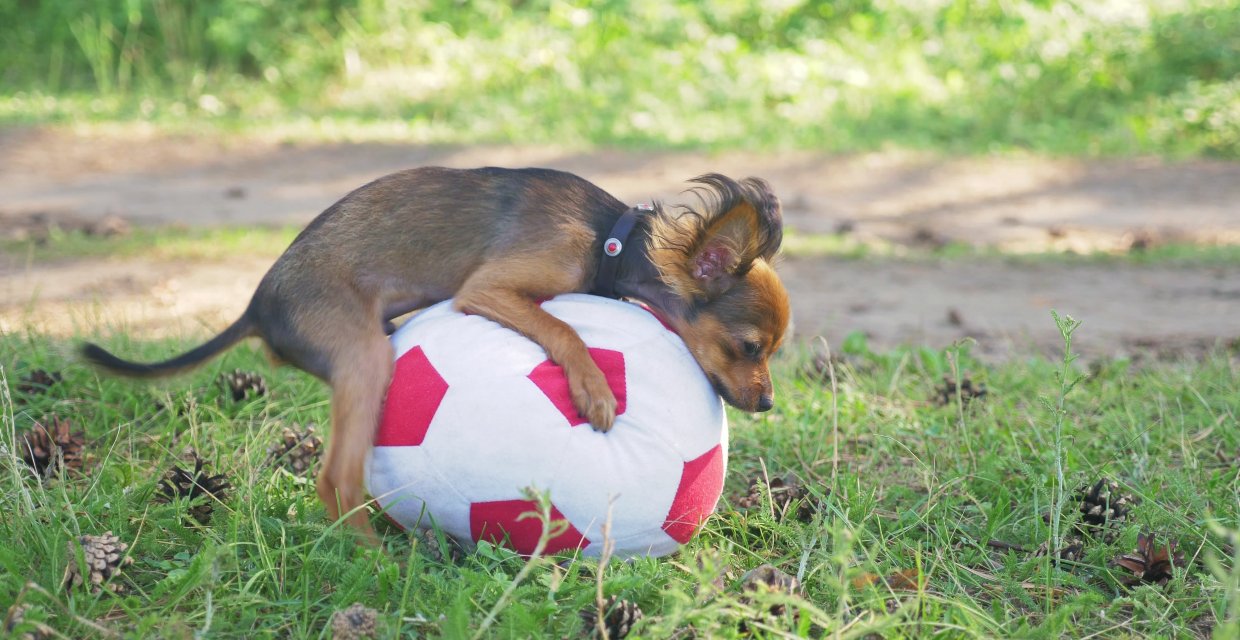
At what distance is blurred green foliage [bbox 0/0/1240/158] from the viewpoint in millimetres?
13219

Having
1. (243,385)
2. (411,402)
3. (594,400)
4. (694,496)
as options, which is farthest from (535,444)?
(243,385)

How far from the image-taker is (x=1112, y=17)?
48.9 ft

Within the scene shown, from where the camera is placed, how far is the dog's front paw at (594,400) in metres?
3.31

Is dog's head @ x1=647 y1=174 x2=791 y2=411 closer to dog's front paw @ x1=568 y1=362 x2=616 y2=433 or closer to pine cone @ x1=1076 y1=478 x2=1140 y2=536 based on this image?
dog's front paw @ x1=568 y1=362 x2=616 y2=433

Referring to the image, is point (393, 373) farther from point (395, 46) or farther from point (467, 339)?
point (395, 46)

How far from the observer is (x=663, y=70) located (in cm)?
1473

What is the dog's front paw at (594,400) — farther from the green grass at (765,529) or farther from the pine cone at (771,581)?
the pine cone at (771,581)

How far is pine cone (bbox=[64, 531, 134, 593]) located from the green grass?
4cm

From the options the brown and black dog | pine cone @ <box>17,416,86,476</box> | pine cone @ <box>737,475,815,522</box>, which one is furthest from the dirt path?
pine cone @ <box>737,475,815,522</box>

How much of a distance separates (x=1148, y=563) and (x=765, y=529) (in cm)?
114

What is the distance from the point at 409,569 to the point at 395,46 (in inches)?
538

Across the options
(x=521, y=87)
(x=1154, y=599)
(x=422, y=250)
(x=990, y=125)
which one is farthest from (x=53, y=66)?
(x=1154, y=599)

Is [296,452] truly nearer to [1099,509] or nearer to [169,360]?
[169,360]

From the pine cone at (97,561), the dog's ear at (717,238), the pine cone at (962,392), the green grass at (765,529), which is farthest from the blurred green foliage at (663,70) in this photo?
the pine cone at (97,561)
